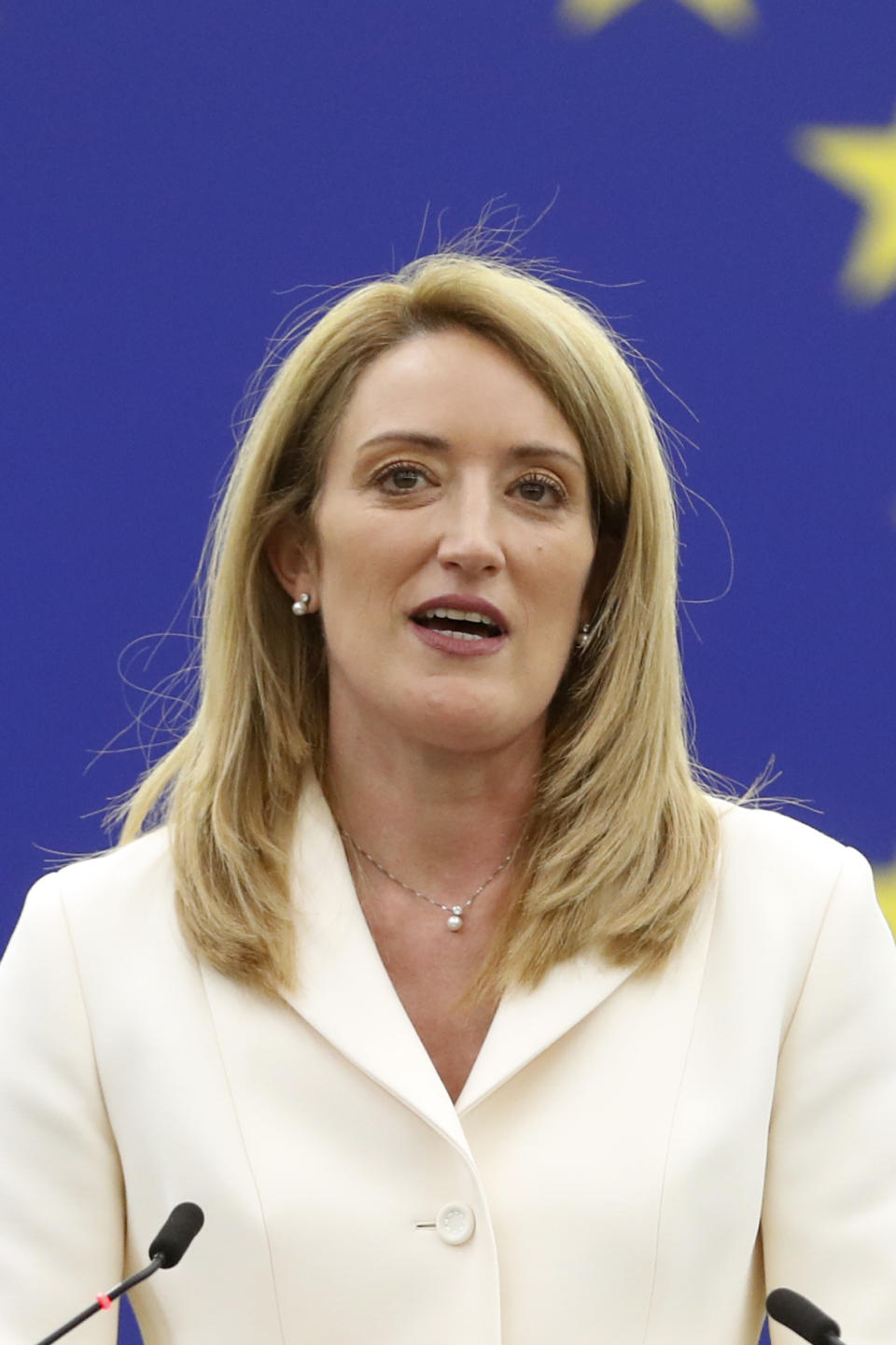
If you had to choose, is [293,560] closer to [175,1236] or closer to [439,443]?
[439,443]

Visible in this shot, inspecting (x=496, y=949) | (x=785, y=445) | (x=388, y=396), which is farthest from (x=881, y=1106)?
(x=785, y=445)

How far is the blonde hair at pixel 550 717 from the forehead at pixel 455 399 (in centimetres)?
1

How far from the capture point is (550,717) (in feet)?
5.29

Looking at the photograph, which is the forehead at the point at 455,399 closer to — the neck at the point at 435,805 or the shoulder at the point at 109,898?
the neck at the point at 435,805

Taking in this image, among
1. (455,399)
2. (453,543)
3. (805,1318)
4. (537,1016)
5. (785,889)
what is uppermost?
(455,399)

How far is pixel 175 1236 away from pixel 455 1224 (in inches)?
10.1

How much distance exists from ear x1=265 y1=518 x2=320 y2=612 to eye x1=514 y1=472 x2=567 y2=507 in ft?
0.66

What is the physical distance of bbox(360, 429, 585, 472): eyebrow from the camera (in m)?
1.47

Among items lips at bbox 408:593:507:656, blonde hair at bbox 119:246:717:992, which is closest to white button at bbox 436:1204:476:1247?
blonde hair at bbox 119:246:717:992

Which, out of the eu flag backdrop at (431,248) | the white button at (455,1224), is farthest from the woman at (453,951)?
the eu flag backdrop at (431,248)

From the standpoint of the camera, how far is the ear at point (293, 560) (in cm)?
159

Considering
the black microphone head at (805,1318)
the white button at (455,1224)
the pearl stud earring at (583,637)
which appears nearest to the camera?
the black microphone head at (805,1318)

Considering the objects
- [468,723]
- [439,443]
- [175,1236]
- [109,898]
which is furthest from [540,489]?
[175,1236]

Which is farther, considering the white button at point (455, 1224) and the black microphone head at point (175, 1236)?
the white button at point (455, 1224)
